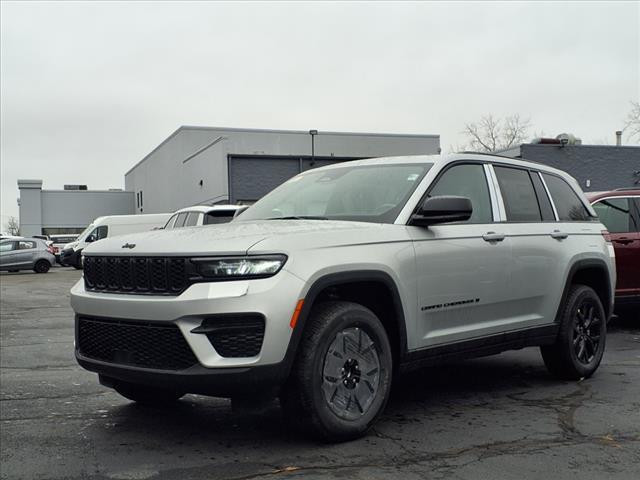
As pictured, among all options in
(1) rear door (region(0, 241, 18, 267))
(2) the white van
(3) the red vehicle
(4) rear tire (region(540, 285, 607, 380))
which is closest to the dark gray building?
(2) the white van

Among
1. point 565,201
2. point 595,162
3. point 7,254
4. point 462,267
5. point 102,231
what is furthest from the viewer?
point 7,254

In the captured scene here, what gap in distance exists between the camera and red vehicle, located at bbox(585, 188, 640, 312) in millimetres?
8969

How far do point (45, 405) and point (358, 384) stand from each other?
268 centimetres

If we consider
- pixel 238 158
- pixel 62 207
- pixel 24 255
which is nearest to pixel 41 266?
pixel 24 255

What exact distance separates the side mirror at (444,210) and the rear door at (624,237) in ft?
16.4

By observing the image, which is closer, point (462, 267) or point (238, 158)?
point (462, 267)

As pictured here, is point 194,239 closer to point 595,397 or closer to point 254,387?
point 254,387

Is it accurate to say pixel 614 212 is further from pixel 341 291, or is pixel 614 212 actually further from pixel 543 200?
pixel 341 291

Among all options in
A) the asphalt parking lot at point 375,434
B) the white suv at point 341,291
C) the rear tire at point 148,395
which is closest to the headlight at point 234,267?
the white suv at point 341,291

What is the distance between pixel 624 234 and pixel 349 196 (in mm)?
5453

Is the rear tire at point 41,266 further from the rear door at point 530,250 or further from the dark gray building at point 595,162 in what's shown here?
the rear door at point 530,250

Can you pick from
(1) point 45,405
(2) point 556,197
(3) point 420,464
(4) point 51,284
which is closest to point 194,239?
(3) point 420,464

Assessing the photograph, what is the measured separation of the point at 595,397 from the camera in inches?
224

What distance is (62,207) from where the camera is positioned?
2670 inches
